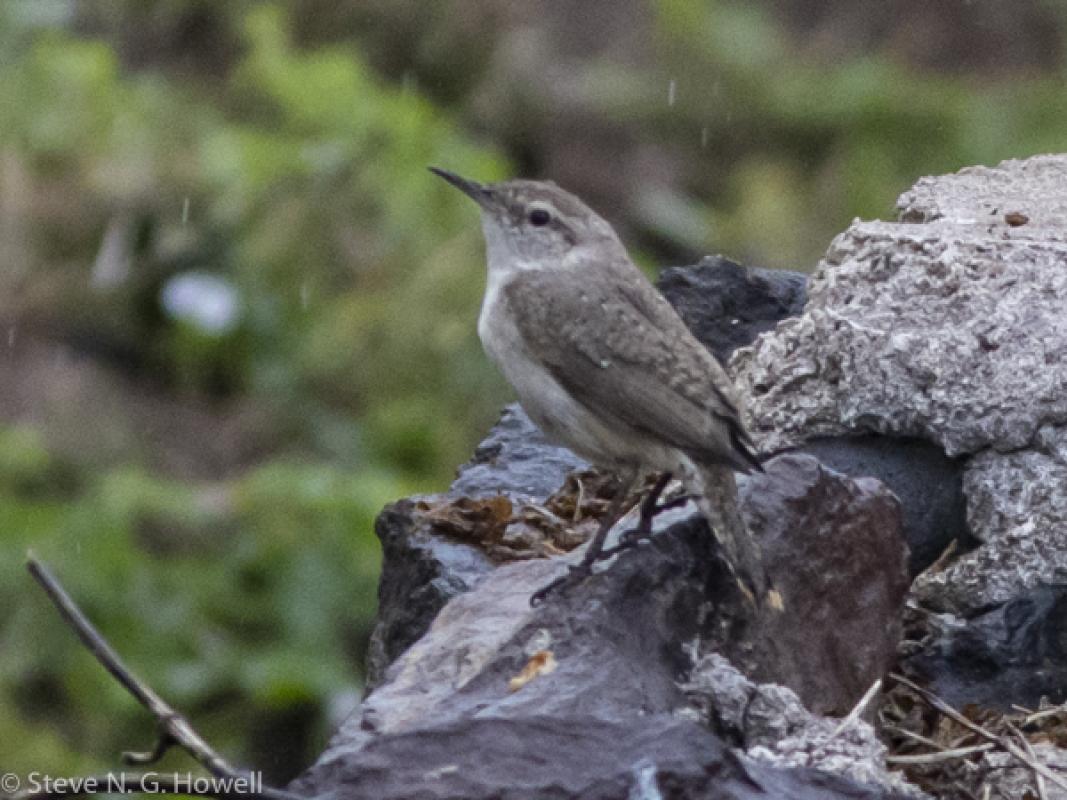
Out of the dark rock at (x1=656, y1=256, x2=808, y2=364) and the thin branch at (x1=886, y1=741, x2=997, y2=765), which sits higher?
the dark rock at (x1=656, y1=256, x2=808, y2=364)

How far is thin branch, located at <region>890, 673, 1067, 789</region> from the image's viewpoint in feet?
15.8

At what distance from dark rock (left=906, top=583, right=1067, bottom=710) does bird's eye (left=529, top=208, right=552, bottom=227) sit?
1.55 meters

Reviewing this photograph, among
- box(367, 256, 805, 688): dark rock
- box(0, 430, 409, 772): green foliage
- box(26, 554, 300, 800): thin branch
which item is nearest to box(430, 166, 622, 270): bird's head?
box(367, 256, 805, 688): dark rock

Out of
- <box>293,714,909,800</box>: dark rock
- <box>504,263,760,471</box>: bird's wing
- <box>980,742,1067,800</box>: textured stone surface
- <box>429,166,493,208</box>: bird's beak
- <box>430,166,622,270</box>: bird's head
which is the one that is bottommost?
<box>980,742,1067,800</box>: textured stone surface

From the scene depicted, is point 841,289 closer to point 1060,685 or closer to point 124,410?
point 1060,685

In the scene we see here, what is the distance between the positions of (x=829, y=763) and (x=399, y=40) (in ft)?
37.2

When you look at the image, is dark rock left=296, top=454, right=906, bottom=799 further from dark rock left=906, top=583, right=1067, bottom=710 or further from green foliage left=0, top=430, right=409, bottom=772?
green foliage left=0, top=430, right=409, bottom=772

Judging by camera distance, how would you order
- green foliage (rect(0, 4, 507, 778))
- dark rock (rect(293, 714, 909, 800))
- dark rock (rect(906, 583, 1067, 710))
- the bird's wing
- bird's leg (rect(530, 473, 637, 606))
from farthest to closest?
1. green foliage (rect(0, 4, 507, 778))
2. dark rock (rect(906, 583, 1067, 710))
3. the bird's wing
4. bird's leg (rect(530, 473, 637, 606))
5. dark rock (rect(293, 714, 909, 800))

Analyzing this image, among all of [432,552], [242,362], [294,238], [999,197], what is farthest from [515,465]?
[242,362]

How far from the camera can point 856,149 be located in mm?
15289

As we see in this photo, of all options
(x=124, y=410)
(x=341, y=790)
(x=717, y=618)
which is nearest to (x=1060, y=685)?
(x=717, y=618)

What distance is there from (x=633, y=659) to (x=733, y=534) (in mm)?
424

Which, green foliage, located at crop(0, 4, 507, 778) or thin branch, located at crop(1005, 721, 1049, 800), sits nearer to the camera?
thin branch, located at crop(1005, 721, 1049, 800)

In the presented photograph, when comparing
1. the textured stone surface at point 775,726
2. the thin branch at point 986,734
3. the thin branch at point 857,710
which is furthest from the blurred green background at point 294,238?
the textured stone surface at point 775,726
